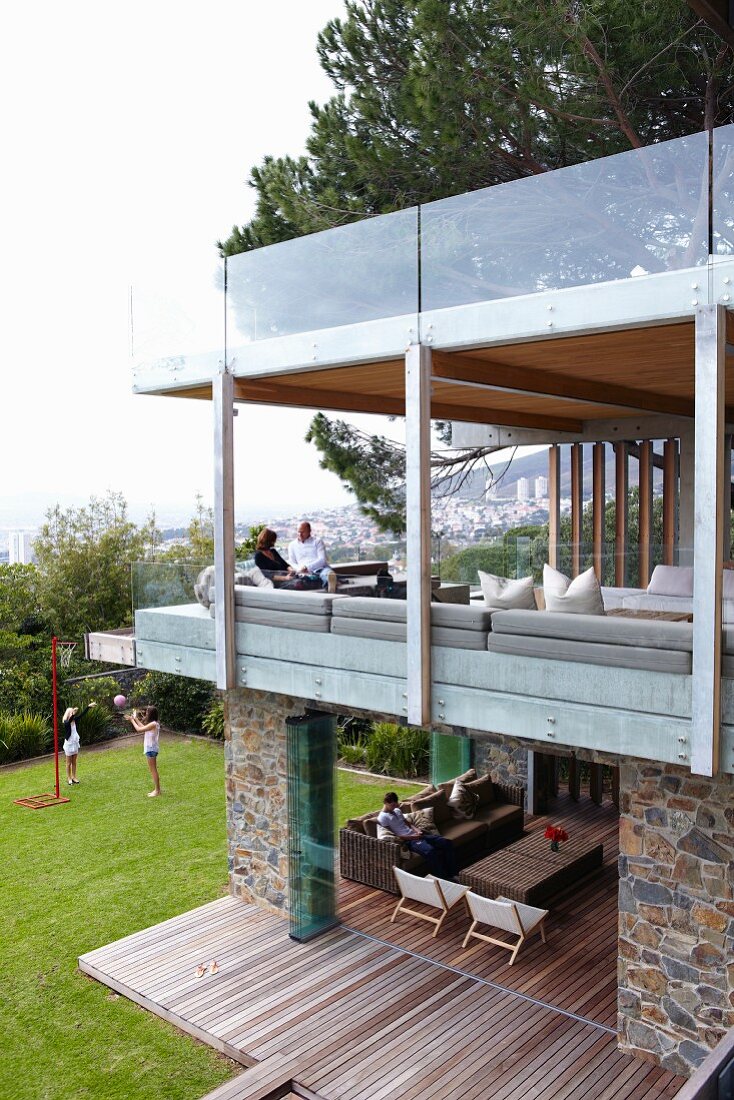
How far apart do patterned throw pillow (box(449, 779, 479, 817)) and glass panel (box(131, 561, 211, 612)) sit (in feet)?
14.8

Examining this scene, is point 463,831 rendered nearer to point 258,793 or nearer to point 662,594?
point 258,793

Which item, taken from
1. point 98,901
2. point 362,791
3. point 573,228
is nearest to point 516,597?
point 573,228

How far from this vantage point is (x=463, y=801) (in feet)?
38.3

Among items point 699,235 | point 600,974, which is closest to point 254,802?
point 600,974

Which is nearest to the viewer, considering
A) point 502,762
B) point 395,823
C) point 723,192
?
point 723,192

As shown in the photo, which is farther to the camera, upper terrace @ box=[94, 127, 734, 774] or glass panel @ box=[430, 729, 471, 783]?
glass panel @ box=[430, 729, 471, 783]

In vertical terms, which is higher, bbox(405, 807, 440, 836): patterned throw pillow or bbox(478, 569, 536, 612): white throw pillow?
bbox(478, 569, 536, 612): white throw pillow

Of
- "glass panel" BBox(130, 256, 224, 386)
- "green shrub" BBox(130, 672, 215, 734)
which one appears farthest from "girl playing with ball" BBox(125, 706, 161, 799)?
"glass panel" BBox(130, 256, 224, 386)

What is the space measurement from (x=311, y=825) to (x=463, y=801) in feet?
9.55

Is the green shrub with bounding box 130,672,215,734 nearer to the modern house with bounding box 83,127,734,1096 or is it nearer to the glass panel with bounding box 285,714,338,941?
the modern house with bounding box 83,127,734,1096

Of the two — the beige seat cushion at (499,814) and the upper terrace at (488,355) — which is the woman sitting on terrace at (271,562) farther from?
the beige seat cushion at (499,814)

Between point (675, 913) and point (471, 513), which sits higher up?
point (471, 513)

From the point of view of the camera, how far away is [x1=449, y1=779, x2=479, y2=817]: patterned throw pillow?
11586 mm

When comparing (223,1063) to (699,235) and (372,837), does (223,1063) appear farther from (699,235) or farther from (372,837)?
(699,235)
